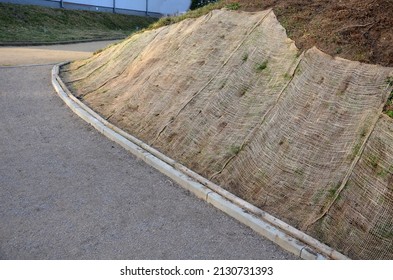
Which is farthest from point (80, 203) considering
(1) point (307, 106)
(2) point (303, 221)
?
(1) point (307, 106)

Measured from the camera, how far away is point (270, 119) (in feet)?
20.7

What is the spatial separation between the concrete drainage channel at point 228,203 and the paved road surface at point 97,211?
0.10m

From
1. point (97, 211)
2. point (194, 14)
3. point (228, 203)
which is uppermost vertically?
point (194, 14)

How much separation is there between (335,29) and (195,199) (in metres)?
3.74

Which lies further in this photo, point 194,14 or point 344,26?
point 194,14

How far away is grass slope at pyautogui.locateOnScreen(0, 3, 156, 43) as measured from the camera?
23281mm

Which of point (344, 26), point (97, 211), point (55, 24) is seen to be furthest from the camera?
point (55, 24)

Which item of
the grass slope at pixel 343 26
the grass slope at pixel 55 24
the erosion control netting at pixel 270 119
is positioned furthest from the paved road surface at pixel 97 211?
the grass slope at pixel 55 24

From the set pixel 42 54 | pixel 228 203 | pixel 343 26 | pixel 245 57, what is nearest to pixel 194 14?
pixel 245 57

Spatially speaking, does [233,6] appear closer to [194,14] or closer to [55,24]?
[194,14]

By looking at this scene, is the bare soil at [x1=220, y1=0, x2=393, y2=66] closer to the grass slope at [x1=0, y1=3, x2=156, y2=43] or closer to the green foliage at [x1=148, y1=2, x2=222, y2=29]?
the green foliage at [x1=148, y1=2, x2=222, y2=29]

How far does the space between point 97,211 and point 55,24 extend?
1019 inches

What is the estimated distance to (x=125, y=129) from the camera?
796cm

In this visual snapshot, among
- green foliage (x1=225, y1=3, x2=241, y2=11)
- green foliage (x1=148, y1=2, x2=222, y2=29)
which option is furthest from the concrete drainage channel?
green foliage (x1=148, y1=2, x2=222, y2=29)
